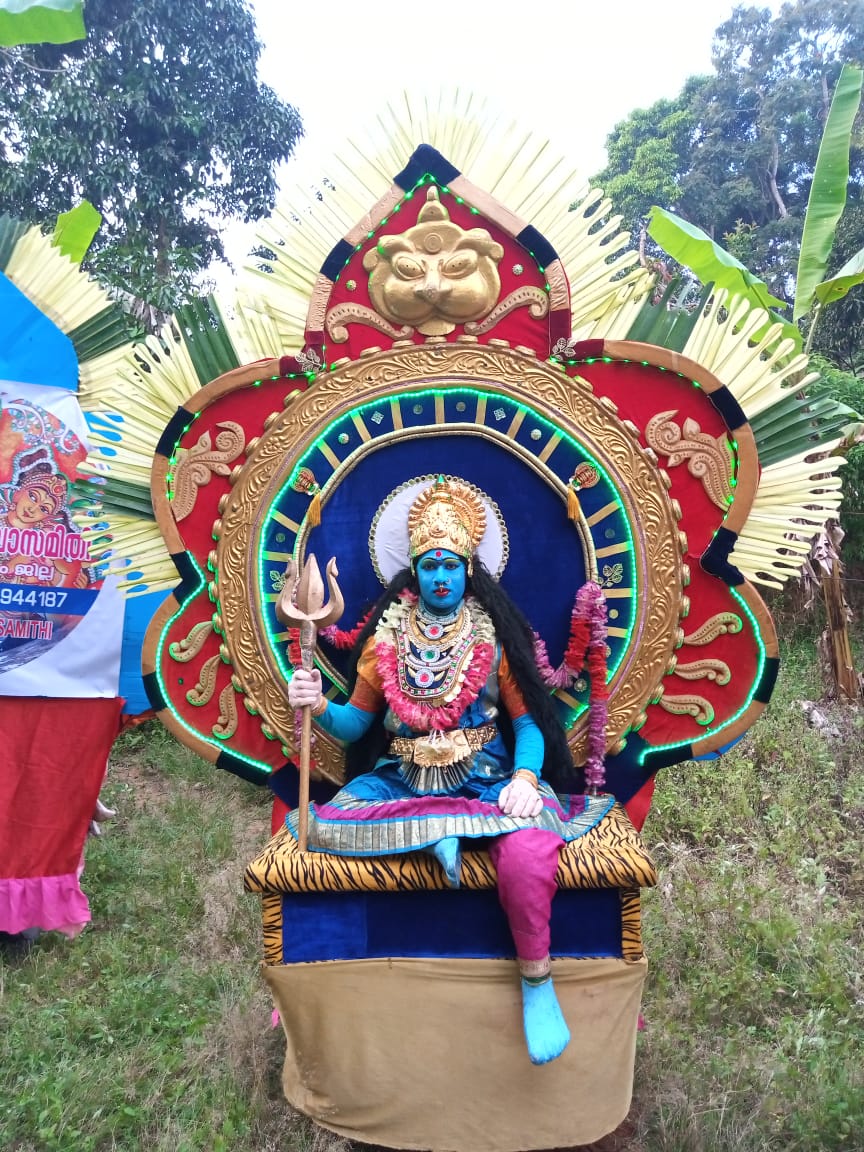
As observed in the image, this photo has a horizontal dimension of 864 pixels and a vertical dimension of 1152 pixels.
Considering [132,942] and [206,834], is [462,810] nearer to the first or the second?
[132,942]

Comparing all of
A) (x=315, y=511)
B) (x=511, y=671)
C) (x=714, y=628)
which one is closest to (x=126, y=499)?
(x=315, y=511)

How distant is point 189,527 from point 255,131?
979 centimetres

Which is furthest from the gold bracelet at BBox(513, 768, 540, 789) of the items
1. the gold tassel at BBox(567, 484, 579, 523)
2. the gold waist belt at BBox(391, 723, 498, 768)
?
the gold tassel at BBox(567, 484, 579, 523)

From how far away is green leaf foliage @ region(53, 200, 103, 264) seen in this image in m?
4.46

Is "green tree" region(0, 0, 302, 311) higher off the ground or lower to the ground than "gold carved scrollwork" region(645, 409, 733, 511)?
higher

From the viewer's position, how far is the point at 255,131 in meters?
10.9

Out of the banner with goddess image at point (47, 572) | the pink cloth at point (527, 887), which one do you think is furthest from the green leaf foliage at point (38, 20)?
the pink cloth at point (527, 887)

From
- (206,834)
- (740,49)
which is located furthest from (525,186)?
(740,49)

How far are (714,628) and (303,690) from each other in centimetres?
133

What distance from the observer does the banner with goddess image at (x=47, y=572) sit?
3.45 metres

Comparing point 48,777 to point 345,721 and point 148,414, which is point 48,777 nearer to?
point 345,721

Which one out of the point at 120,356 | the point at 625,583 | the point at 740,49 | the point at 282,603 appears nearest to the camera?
the point at 282,603

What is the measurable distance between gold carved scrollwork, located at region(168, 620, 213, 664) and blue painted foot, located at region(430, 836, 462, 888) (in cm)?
108

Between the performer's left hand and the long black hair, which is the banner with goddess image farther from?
the performer's left hand
